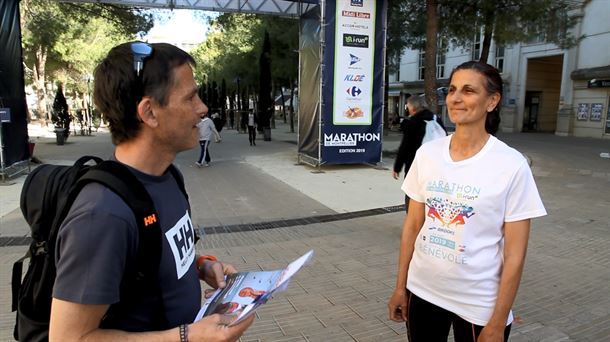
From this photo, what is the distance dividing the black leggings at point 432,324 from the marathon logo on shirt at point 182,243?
47.2 inches

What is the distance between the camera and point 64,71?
36.2 meters

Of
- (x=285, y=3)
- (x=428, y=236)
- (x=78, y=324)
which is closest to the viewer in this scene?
(x=78, y=324)

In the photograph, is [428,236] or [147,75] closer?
[147,75]

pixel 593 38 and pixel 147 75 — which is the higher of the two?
pixel 593 38

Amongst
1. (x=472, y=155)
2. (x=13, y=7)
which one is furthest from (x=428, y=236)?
(x=13, y=7)

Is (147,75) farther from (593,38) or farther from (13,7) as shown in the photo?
(593,38)

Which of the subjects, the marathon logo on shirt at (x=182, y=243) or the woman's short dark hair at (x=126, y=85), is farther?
the marathon logo on shirt at (x=182, y=243)

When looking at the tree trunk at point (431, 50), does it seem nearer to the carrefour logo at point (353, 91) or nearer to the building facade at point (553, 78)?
the carrefour logo at point (353, 91)

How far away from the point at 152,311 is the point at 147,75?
2.28 ft

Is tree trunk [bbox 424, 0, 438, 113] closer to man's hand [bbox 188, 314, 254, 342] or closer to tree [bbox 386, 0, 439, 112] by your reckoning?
tree [bbox 386, 0, 439, 112]

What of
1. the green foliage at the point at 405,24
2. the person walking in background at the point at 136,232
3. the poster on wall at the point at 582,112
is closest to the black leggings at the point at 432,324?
the person walking in background at the point at 136,232

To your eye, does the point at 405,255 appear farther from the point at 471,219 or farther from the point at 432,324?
the point at 471,219

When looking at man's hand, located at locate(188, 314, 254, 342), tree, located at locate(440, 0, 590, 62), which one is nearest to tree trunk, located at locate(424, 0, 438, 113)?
tree, located at locate(440, 0, 590, 62)

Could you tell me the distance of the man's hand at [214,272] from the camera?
1.72m
